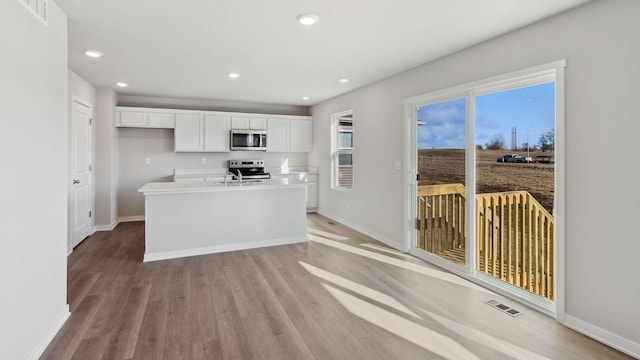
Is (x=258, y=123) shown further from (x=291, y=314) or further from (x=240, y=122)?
(x=291, y=314)

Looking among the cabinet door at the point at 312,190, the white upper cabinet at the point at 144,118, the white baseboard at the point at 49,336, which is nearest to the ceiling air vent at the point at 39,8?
the white baseboard at the point at 49,336

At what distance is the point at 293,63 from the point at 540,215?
2981 mm

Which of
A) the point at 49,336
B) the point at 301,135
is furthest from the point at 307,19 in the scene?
the point at 301,135

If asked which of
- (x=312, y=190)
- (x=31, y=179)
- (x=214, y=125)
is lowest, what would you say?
(x=312, y=190)

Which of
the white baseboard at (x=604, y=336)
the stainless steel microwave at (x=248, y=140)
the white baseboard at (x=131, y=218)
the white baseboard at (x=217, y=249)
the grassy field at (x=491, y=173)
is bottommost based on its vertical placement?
the white baseboard at (x=604, y=336)

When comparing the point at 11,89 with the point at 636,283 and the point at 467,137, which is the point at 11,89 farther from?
the point at 636,283

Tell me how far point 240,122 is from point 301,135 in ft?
4.27

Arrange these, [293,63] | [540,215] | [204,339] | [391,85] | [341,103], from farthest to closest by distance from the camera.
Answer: [341,103] → [391,85] → [293,63] → [540,215] → [204,339]

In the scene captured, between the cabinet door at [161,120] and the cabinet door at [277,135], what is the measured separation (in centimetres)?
183

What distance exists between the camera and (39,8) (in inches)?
84.5

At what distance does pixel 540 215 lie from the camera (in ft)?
9.56

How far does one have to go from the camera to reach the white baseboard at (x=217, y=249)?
4098 millimetres

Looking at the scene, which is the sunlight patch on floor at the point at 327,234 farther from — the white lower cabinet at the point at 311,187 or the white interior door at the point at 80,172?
the white interior door at the point at 80,172

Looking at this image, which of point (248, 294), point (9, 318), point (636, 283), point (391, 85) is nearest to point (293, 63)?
point (391, 85)
